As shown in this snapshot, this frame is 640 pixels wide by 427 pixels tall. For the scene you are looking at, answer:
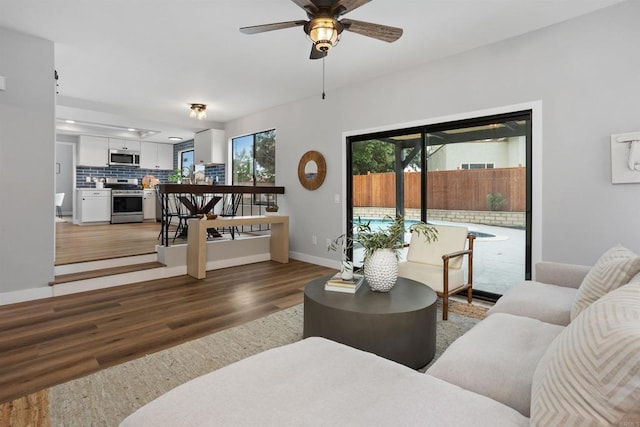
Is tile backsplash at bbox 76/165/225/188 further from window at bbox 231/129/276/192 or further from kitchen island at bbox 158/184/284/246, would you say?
kitchen island at bbox 158/184/284/246

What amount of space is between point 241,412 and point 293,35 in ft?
10.9

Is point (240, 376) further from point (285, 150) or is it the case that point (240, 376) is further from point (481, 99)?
point (285, 150)

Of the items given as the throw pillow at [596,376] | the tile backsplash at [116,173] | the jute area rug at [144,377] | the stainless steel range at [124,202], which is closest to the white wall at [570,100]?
the jute area rug at [144,377]

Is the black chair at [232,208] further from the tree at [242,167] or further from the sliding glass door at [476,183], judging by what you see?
the sliding glass door at [476,183]

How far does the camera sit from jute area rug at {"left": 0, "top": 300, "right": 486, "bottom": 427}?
1670 millimetres

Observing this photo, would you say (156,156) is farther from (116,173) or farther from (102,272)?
(102,272)

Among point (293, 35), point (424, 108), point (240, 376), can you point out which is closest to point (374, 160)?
point (424, 108)

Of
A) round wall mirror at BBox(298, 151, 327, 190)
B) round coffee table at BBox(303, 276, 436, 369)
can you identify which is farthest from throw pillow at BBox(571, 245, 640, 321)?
round wall mirror at BBox(298, 151, 327, 190)

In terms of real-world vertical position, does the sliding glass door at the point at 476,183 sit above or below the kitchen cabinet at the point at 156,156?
below

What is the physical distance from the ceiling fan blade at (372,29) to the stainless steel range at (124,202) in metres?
8.18

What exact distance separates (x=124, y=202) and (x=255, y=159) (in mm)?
4324

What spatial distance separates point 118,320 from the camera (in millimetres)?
2938

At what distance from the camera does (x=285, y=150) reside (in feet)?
19.1

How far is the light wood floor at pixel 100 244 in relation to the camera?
4.39 metres
